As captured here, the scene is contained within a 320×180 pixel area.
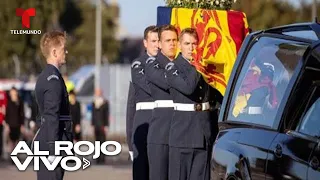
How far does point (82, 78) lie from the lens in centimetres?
5591

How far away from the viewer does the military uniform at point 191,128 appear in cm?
1204

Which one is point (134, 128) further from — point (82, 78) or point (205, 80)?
point (82, 78)

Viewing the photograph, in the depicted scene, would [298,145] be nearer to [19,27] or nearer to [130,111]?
[130,111]

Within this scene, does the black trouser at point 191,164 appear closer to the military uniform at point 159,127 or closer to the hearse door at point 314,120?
the military uniform at point 159,127

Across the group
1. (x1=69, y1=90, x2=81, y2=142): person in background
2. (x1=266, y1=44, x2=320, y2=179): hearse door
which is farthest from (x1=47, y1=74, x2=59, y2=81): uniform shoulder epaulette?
(x1=69, y1=90, x2=81, y2=142): person in background

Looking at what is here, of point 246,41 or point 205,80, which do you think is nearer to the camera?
point 246,41

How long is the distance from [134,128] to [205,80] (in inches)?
83.7

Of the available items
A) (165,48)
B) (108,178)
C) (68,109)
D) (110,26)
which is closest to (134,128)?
(165,48)

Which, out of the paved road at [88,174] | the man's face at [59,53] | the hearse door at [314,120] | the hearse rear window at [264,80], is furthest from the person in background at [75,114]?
the hearse door at [314,120]

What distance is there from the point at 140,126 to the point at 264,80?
3.92m

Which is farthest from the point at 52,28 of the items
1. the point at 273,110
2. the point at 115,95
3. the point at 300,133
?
the point at 300,133

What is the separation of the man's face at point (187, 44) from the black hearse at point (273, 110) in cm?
121

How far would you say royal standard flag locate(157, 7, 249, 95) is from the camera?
41.1ft

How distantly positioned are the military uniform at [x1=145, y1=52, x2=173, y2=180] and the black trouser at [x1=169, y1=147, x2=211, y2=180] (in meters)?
0.67
